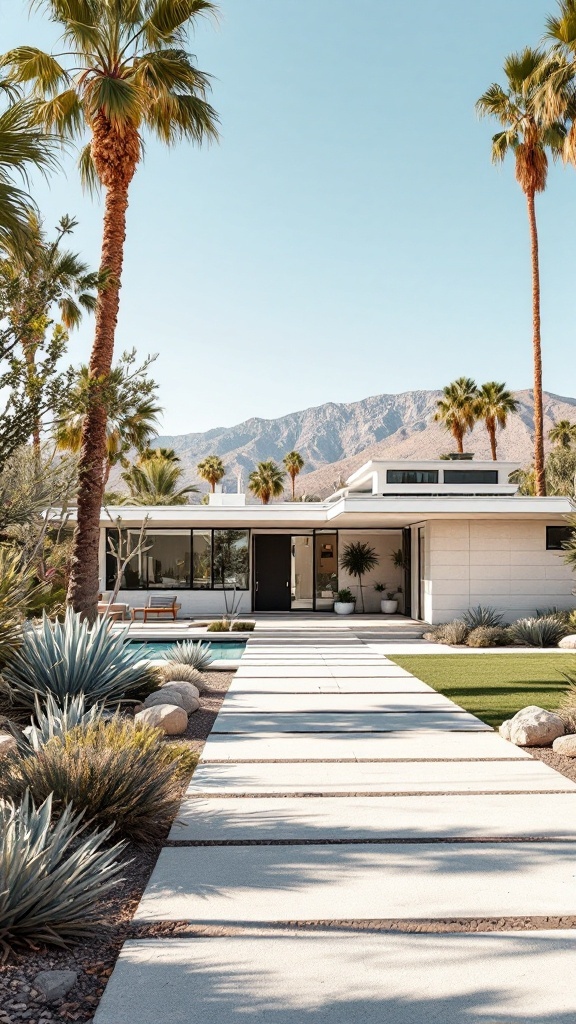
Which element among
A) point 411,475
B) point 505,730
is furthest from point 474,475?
point 505,730

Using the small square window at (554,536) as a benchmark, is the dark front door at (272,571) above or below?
below

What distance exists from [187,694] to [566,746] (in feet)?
13.4

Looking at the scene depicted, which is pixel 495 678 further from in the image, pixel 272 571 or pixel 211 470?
pixel 211 470

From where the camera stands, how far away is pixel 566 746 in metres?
6.86

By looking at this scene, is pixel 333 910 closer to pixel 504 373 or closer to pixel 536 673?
pixel 536 673

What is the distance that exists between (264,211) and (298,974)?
70.5 feet

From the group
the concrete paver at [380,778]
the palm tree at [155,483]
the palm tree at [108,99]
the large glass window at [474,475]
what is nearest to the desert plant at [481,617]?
the palm tree at [108,99]

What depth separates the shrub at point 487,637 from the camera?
16.5 metres

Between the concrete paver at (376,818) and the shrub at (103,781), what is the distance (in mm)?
238

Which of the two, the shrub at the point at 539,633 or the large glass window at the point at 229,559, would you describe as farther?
the large glass window at the point at 229,559

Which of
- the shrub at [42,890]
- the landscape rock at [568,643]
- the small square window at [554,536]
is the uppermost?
the small square window at [554,536]

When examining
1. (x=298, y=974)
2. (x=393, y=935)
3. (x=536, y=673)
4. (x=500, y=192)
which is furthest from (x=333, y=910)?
(x=500, y=192)

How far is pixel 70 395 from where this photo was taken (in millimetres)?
4934

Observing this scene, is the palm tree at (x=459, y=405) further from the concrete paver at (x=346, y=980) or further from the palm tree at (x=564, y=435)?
the concrete paver at (x=346, y=980)
